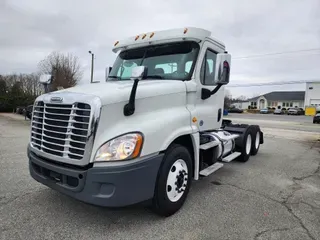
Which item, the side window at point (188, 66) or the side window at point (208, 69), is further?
the side window at point (208, 69)

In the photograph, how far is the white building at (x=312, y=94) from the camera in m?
62.0

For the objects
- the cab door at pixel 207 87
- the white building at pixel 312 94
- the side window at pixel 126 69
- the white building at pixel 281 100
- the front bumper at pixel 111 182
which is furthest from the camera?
the white building at pixel 281 100

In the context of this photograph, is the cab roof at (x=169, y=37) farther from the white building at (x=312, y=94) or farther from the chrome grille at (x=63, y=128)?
the white building at (x=312, y=94)

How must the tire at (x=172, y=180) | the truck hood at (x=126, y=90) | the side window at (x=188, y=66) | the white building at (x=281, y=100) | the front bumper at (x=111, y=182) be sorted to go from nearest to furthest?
the front bumper at (x=111, y=182) < the truck hood at (x=126, y=90) < the tire at (x=172, y=180) < the side window at (x=188, y=66) < the white building at (x=281, y=100)

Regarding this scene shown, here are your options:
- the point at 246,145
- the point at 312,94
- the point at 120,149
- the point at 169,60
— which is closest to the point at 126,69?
the point at 169,60

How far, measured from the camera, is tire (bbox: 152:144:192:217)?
3.12 metres

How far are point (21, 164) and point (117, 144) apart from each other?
14.1ft

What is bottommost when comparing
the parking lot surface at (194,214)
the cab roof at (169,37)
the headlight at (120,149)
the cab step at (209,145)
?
the parking lot surface at (194,214)

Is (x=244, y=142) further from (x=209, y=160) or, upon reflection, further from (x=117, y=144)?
(x=117, y=144)

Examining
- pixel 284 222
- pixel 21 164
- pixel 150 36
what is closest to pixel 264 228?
pixel 284 222

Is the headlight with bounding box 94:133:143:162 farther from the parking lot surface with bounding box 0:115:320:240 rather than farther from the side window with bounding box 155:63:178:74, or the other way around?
the side window with bounding box 155:63:178:74

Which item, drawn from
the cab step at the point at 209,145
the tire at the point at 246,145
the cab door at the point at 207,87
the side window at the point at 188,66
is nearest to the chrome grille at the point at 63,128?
the side window at the point at 188,66

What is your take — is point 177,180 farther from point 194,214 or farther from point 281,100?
point 281,100

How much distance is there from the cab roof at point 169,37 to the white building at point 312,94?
227ft
